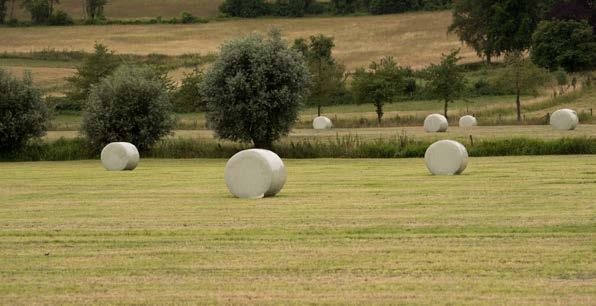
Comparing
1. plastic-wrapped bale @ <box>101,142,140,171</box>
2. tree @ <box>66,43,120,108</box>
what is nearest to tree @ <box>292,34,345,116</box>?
tree @ <box>66,43,120,108</box>

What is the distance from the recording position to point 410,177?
3189 cm

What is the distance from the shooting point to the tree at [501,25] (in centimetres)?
10544

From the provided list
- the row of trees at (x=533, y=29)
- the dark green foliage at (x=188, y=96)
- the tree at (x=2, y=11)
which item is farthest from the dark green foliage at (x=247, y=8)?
the dark green foliage at (x=188, y=96)

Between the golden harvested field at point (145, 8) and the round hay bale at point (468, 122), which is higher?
the golden harvested field at point (145, 8)

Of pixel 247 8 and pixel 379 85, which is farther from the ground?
pixel 247 8

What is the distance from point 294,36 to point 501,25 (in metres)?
21.0

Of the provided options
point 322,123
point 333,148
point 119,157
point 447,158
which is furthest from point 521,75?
point 447,158

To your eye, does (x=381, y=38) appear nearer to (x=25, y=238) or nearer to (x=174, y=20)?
(x=174, y=20)

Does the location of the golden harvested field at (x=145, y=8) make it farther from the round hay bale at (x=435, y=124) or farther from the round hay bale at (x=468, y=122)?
the round hay bale at (x=435, y=124)

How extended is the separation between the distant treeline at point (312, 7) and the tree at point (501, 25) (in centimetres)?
2332

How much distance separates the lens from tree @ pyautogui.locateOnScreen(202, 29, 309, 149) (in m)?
54.3

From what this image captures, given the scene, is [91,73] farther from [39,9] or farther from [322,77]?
[39,9]

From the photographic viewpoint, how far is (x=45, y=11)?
436 ft

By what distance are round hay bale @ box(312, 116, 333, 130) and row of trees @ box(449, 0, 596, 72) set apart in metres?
24.6
